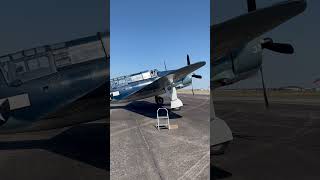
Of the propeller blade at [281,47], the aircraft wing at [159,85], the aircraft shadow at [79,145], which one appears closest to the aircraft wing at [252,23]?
the propeller blade at [281,47]

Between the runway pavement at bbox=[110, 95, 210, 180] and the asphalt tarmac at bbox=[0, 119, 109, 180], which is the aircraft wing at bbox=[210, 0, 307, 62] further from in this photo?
the asphalt tarmac at bbox=[0, 119, 109, 180]

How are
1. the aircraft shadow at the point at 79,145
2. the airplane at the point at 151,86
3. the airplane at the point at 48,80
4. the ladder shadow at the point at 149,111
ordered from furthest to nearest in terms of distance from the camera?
the airplane at the point at 151,86 → the ladder shadow at the point at 149,111 → the aircraft shadow at the point at 79,145 → the airplane at the point at 48,80

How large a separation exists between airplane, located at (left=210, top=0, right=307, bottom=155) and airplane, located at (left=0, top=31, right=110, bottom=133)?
3.62 feet

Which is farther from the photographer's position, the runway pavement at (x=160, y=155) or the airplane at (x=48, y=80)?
the runway pavement at (x=160, y=155)

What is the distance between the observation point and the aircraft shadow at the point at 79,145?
3348 millimetres

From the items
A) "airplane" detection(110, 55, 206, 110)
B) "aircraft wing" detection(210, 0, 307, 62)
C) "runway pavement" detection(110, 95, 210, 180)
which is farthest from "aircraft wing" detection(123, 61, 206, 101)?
"aircraft wing" detection(210, 0, 307, 62)

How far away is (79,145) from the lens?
12.2 feet

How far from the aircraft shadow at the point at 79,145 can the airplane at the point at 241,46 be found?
5.26ft

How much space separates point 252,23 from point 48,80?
197cm

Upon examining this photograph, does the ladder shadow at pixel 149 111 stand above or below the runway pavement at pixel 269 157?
above

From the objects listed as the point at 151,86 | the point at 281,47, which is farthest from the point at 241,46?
the point at 151,86

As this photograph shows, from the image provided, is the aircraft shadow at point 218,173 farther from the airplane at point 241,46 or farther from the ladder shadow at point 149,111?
the ladder shadow at point 149,111

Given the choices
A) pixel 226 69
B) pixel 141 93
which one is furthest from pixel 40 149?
pixel 141 93

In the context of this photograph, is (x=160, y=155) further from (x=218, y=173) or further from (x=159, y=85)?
(x=159, y=85)
